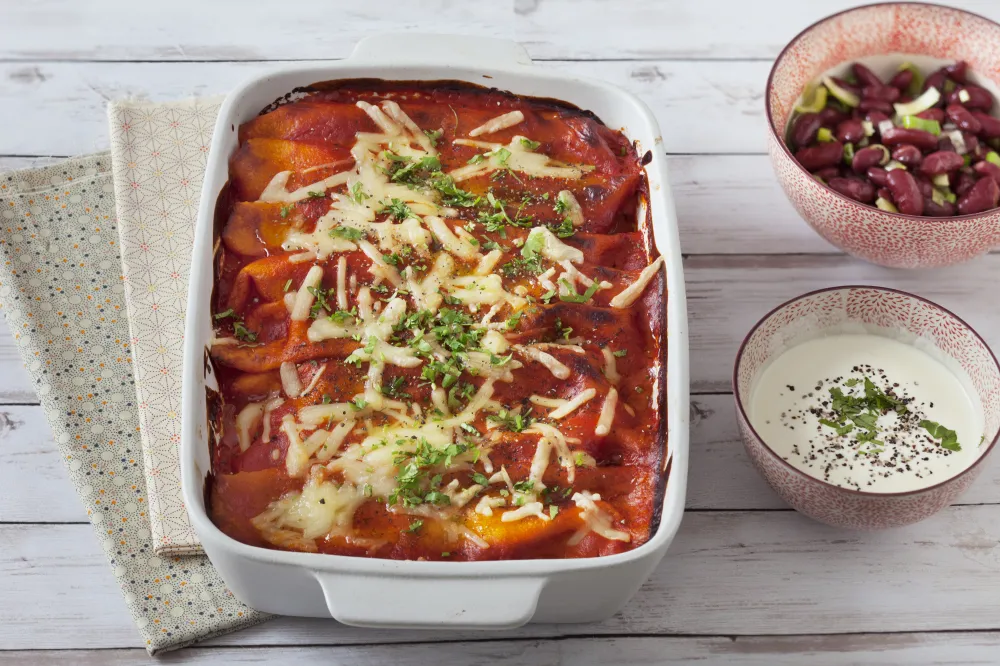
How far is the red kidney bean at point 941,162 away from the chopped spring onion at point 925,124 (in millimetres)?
111

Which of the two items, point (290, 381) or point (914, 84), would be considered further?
point (914, 84)

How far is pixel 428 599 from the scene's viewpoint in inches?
70.4

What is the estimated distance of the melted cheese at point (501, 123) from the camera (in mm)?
2416

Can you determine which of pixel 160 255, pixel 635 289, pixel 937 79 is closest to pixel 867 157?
pixel 937 79

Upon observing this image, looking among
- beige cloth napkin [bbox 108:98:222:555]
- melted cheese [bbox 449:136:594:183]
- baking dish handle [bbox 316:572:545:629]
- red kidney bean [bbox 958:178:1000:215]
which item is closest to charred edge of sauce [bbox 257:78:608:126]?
melted cheese [bbox 449:136:594:183]

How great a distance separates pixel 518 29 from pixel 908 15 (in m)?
1.05

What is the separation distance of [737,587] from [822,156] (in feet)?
3.38

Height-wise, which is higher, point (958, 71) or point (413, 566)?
point (958, 71)

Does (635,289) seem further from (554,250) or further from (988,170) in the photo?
(988,170)

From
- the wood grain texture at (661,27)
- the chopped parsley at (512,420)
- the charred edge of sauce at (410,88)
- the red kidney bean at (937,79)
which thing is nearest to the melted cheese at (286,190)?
the charred edge of sauce at (410,88)

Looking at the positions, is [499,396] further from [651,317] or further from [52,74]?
[52,74]

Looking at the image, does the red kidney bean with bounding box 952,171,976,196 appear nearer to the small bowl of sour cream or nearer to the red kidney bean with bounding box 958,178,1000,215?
the red kidney bean with bounding box 958,178,1000,215

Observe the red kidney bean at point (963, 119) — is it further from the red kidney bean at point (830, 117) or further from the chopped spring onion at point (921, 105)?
the red kidney bean at point (830, 117)

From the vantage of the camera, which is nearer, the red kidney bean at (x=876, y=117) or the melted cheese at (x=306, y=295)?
the melted cheese at (x=306, y=295)
